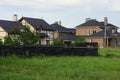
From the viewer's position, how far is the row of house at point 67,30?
73.8m

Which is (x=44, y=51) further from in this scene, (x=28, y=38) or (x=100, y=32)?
(x=100, y=32)

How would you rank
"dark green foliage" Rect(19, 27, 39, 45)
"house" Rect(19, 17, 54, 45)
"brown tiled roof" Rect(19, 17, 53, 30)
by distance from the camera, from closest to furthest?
"dark green foliage" Rect(19, 27, 39, 45) < "house" Rect(19, 17, 54, 45) < "brown tiled roof" Rect(19, 17, 53, 30)

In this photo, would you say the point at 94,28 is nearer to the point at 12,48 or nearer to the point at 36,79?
the point at 12,48

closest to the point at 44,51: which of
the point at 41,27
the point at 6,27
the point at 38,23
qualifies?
the point at 6,27

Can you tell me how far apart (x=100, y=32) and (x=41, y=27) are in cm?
2273

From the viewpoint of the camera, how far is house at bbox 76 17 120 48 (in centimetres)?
9277

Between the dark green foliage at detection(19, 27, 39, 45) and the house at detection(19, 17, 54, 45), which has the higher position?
the house at detection(19, 17, 54, 45)

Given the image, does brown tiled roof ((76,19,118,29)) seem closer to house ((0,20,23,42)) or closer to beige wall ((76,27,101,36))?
beige wall ((76,27,101,36))

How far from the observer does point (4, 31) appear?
6844cm

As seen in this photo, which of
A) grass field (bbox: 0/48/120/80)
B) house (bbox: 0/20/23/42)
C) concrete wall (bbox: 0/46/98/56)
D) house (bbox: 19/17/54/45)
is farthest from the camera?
house (bbox: 19/17/54/45)

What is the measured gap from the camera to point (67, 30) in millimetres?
101875

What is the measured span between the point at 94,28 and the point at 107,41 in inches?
347

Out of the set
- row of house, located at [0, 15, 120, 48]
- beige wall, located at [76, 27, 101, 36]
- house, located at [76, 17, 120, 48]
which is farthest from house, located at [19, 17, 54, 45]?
beige wall, located at [76, 27, 101, 36]

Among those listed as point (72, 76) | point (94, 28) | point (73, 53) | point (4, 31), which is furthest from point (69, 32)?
point (72, 76)
